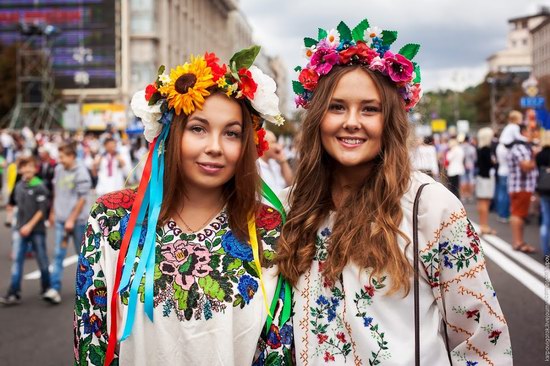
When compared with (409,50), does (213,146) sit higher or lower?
lower

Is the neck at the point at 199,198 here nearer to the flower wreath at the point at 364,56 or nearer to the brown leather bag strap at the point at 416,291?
the flower wreath at the point at 364,56

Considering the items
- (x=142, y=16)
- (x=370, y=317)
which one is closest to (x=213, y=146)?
(x=370, y=317)

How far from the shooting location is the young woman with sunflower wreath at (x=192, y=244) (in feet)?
8.34

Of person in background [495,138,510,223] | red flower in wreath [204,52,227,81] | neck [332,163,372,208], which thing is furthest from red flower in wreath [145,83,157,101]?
person in background [495,138,510,223]

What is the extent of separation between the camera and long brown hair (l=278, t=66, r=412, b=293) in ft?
8.32

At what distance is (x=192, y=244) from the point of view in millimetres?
2680

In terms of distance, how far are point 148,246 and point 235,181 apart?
1.53 ft

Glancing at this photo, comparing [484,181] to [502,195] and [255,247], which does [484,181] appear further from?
[255,247]

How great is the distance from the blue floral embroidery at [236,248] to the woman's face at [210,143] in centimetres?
22

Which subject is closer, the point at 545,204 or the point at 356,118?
the point at 356,118

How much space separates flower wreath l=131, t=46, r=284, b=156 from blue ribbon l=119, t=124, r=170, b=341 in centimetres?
9

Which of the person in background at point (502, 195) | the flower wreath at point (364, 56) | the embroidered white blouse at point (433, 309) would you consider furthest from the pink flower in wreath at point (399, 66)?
the person in background at point (502, 195)

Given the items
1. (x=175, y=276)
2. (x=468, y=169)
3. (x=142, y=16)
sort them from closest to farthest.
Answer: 1. (x=175, y=276)
2. (x=468, y=169)
3. (x=142, y=16)

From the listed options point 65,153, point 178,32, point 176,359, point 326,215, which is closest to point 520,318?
point 326,215
